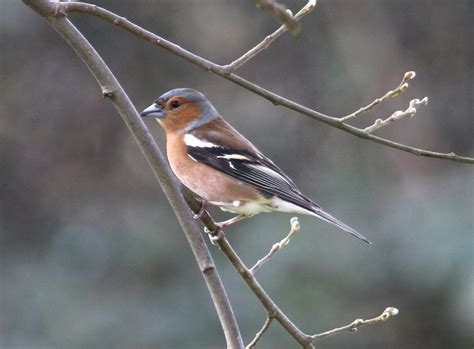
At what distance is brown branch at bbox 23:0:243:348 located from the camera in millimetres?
3398

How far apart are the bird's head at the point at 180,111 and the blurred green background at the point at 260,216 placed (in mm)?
2477

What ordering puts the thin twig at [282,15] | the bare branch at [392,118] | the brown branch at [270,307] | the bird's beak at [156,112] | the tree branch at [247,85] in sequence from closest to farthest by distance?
the thin twig at [282,15], the tree branch at [247,85], the bare branch at [392,118], the brown branch at [270,307], the bird's beak at [156,112]

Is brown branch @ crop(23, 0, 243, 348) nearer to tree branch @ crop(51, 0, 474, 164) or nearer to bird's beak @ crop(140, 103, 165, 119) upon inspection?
tree branch @ crop(51, 0, 474, 164)

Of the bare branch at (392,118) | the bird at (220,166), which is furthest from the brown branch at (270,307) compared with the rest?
the bird at (220,166)

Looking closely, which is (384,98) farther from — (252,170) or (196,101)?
(196,101)

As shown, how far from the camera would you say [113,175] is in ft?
35.5

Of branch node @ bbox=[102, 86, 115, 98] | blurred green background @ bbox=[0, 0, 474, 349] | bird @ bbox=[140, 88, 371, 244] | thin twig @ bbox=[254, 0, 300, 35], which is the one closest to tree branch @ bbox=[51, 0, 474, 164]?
branch node @ bbox=[102, 86, 115, 98]

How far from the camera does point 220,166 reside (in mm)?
5023

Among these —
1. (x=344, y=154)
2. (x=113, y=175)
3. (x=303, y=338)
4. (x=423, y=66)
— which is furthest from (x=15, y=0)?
(x=303, y=338)

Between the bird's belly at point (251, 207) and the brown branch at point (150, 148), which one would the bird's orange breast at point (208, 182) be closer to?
the bird's belly at point (251, 207)

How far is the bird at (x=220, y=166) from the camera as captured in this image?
486 cm

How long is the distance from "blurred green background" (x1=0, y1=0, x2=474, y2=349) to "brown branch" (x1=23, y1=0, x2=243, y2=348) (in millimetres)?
3813

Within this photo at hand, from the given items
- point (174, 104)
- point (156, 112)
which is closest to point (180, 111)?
point (174, 104)

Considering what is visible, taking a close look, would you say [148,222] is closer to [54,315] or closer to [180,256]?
[180,256]
